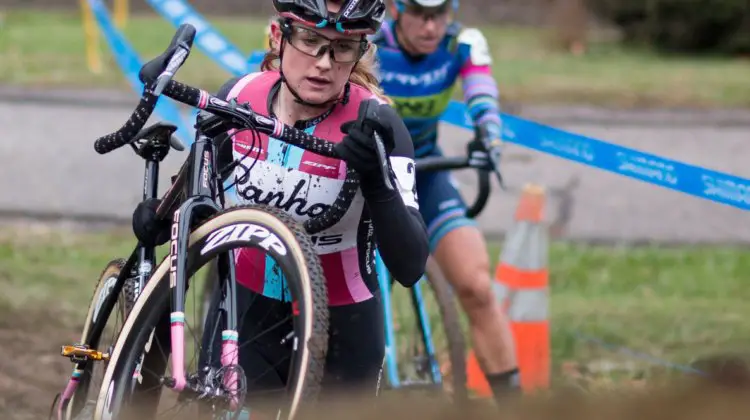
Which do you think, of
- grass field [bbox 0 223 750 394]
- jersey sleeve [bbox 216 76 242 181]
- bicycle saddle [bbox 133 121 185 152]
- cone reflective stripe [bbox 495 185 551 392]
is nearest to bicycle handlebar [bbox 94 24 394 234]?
jersey sleeve [bbox 216 76 242 181]

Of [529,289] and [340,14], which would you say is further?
[529,289]

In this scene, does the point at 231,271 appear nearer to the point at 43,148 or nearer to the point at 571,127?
the point at 43,148

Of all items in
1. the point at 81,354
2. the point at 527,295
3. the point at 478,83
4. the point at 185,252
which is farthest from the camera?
the point at 527,295

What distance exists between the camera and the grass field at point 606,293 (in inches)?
302

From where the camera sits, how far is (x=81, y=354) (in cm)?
431

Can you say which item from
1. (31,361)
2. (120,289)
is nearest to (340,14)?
(120,289)

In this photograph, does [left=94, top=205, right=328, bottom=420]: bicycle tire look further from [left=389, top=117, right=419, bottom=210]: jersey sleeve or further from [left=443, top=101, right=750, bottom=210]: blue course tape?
[left=443, top=101, right=750, bottom=210]: blue course tape

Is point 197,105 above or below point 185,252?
above

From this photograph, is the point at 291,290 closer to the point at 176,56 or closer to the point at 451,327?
the point at 176,56

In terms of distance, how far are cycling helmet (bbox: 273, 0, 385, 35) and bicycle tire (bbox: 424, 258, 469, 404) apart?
242 cm

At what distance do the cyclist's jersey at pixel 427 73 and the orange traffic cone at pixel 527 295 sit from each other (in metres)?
0.86

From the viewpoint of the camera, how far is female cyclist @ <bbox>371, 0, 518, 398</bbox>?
6.29m

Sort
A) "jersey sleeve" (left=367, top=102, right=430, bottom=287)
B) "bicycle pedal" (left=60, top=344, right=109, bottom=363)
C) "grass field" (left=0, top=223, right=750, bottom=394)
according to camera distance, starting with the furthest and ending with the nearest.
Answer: "grass field" (left=0, top=223, right=750, bottom=394) < "bicycle pedal" (left=60, top=344, right=109, bottom=363) < "jersey sleeve" (left=367, top=102, right=430, bottom=287)

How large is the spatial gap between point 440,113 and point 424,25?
55cm
